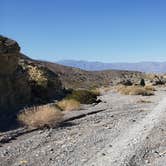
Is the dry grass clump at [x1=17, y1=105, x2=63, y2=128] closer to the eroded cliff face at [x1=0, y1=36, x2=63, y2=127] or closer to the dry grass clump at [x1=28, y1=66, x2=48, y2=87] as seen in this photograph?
the eroded cliff face at [x1=0, y1=36, x2=63, y2=127]

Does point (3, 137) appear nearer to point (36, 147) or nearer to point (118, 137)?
point (36, 147)

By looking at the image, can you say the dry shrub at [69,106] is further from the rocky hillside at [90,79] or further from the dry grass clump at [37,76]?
the rocky hillside at [90,79]

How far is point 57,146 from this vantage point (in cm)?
1445

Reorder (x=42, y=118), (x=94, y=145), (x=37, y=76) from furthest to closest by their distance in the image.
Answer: (x=37, y=76)
(x=42, y=118)
(x=94, y=145)

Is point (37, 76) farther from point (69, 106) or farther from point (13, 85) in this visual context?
point (69, 106)

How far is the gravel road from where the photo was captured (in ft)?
39.6

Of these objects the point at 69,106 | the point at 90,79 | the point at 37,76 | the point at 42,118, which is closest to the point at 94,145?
the point at 42,118

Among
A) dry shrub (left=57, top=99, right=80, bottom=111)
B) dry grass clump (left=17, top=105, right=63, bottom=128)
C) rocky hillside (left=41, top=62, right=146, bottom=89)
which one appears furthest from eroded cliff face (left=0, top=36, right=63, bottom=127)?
rocky hillside (left=41, top=62, right=146, bottom=89)

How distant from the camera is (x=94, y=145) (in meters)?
14.3

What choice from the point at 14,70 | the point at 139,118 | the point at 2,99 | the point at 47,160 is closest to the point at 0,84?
the point at 2,99

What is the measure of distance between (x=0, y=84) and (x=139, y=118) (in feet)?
32.3

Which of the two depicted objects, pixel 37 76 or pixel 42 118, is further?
pixel 37 76

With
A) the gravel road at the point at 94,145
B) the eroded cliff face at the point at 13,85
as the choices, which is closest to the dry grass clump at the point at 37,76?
the eroded cliff face at the point at 13,85

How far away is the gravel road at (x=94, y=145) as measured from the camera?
1207cm
